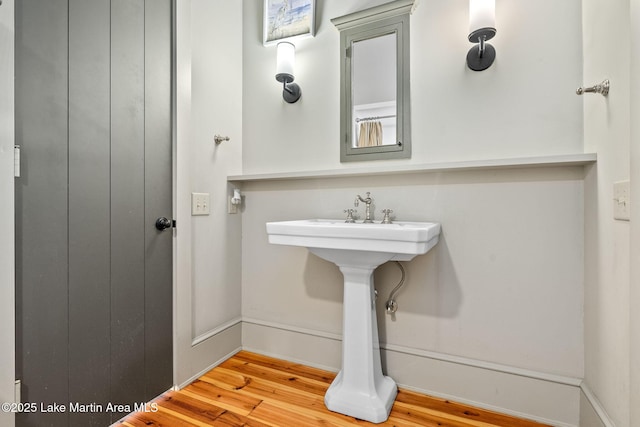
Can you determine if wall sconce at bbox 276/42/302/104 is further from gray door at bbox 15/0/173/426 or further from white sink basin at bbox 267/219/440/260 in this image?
white sink basin at bbox 267/219/440/260

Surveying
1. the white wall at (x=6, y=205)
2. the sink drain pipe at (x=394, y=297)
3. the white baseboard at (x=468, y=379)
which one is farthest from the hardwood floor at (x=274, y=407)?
the white wall at (x=6, y=205)

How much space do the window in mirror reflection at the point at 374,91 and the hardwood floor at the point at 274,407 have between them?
130cm

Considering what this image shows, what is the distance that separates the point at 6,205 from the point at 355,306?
50.4 inches

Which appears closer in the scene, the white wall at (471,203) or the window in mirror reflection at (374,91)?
the white wall at (471,203)

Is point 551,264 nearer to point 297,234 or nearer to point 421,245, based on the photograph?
point 421,245

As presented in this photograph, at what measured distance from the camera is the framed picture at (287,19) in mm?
1794

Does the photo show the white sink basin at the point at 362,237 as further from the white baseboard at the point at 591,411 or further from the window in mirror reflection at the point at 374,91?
the white baseboard at the point at 591,411

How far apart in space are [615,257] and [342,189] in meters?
1.15

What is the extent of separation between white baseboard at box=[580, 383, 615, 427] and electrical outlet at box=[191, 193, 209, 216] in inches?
74.2

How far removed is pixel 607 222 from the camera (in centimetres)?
107

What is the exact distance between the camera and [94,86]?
46.1 inches

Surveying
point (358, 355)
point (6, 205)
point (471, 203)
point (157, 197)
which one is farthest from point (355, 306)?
point (6, 205)

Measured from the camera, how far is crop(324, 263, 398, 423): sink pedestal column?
4.39 feet

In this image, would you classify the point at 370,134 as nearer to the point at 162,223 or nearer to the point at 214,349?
the point at 162,223
